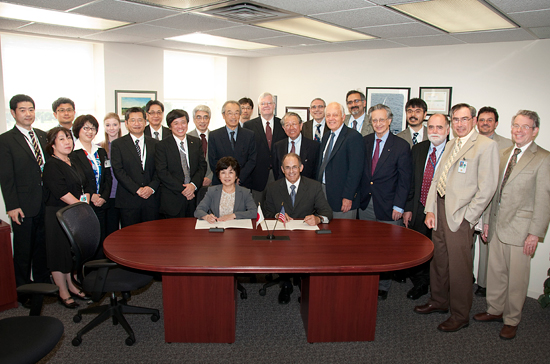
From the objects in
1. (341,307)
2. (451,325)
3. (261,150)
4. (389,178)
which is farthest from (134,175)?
(451,325)

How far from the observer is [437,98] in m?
6.39

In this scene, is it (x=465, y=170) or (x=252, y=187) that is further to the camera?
(x=252, y=187)

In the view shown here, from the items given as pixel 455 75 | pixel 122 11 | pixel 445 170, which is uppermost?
pixel 122 11

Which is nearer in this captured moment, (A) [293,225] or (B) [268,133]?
(A) [293,225]

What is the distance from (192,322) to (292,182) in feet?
4.94

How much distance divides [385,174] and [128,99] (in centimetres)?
493

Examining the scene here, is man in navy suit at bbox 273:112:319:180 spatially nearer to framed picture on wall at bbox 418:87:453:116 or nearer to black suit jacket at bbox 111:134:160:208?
black suit jacket at bbox 111:134:160:208

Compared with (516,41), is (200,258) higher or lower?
lower

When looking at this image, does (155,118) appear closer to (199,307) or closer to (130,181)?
(130,181)

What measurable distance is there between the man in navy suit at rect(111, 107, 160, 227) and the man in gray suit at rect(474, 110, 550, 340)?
325 centimetres

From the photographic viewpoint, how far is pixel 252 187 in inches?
199

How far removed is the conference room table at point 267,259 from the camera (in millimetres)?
2840

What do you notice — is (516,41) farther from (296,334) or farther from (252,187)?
(296,334)

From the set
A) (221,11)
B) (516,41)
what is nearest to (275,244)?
(221,11)
